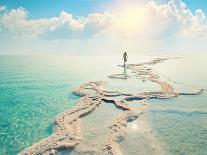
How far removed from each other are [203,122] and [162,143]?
698 centimetres

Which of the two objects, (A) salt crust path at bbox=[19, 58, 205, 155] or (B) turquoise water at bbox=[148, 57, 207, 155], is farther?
(B) turquoise water at bbox=[148, 57, 207, 155]

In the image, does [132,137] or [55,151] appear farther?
[132,137]

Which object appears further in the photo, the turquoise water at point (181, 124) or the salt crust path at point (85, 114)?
the turquoise water at point (181, 124)

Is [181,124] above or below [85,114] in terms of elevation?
below

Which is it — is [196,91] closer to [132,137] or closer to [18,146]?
[132,137]

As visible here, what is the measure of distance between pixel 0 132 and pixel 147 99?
61.1ft

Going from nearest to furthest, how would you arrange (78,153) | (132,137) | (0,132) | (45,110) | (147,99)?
(78,153)
(132,137)
(0,132)
(45,110)
(147,99)

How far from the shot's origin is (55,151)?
17.5 metres

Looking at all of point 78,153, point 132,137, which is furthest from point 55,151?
point 132,137

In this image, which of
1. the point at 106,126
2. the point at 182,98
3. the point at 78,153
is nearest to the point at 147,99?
the point at 182,98

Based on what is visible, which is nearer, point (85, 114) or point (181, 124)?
point (181, 124)

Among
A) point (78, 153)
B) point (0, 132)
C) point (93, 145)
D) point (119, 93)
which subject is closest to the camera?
point (78, 153)

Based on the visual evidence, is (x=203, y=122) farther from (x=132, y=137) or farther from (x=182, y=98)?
(x=182, y=98)

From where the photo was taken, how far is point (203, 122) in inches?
934
